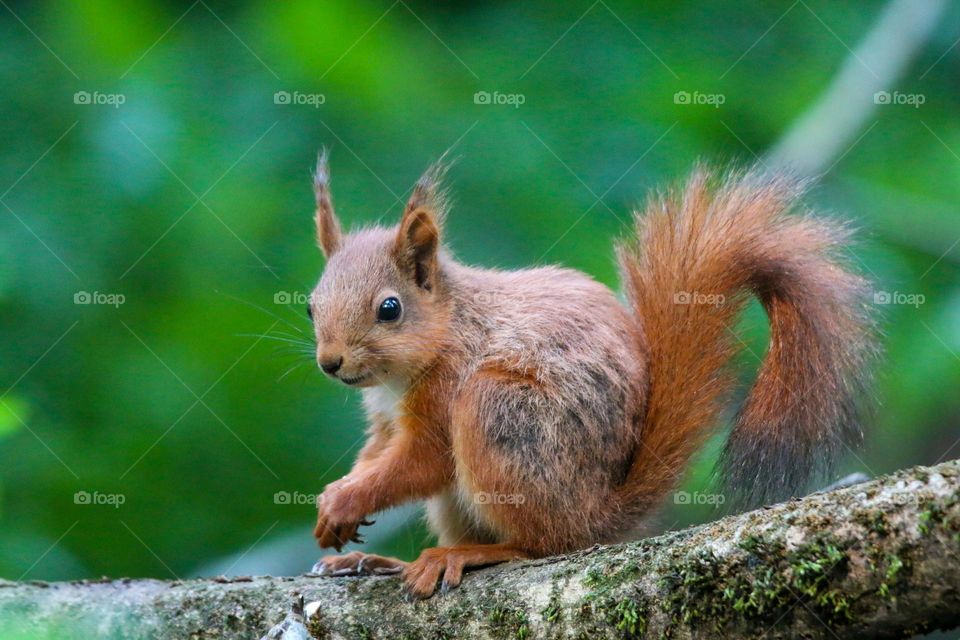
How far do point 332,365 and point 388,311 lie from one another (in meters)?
0.22

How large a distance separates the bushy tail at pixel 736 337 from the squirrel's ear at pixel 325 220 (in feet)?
2.78

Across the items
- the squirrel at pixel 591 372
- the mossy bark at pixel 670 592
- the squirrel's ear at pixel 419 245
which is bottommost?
the mossy bark at pixel 670 592

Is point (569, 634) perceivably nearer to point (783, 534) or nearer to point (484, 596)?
point (484, 596)

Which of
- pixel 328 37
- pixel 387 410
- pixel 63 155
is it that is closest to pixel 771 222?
pixel 387 410

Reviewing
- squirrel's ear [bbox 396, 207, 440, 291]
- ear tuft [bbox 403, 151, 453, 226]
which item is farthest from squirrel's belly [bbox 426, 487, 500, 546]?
ear tuft [bbox 403, 151, 453, 226]

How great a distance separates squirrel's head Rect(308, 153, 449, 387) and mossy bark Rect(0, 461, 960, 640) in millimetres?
538

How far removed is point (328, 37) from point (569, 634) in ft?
7.09

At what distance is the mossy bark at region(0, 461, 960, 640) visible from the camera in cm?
127

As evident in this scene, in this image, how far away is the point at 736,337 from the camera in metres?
2.38

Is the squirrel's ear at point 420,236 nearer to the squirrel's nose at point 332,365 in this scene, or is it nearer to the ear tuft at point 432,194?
the ear tuft at point 432,194

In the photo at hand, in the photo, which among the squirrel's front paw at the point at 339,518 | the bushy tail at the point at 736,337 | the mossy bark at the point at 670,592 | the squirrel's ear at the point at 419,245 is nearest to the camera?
the mossy bark at the point at 670,592

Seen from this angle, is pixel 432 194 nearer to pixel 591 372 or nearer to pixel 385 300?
pixel 385 300

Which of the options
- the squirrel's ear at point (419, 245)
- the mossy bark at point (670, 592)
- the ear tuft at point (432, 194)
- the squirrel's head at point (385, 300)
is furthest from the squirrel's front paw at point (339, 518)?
the ear tuft at point (432, 194)

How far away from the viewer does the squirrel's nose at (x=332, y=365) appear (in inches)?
89.9
